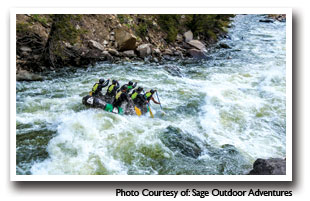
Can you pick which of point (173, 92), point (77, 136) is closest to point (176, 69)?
point (173, 92)

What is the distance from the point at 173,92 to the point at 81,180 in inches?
224

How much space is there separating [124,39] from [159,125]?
20.3ft

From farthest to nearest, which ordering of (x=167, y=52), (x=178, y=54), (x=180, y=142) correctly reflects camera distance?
1. (x=178, y=54)
2. (x=167, y=52)
3. (x=180, y=142)

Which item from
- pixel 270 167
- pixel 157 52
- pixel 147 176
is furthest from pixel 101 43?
pixel 270 167

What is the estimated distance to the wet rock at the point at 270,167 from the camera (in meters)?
4.04

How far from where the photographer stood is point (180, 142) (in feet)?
17.9

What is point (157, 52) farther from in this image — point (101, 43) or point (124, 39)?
point (101, 43)

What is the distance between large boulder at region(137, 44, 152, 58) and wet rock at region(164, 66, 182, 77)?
1.41 meters

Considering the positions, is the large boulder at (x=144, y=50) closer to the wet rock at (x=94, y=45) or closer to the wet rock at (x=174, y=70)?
the wet rock at (x=174, y=70)

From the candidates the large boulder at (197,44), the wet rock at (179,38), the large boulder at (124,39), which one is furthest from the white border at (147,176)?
the wet rock at (179,38)

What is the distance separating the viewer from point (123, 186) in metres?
3.50

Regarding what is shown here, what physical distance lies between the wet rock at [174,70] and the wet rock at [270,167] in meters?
6.37
